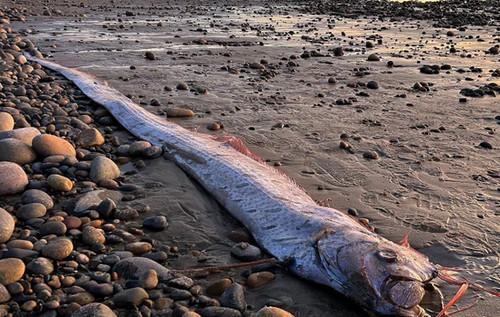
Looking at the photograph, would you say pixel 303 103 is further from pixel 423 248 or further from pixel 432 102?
pixel 423 248

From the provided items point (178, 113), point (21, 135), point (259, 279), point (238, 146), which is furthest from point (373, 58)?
point (259, 279)

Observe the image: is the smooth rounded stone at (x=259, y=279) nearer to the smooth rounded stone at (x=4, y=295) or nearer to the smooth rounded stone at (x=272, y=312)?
the smooth rounded stone at (x=272, y=312)

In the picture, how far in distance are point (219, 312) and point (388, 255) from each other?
1.27 metres

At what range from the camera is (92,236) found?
4.45 metres

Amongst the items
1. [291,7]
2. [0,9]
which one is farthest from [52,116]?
[291,7]

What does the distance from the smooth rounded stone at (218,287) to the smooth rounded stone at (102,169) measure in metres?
2.28

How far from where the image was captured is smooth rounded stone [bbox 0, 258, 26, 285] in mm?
3695

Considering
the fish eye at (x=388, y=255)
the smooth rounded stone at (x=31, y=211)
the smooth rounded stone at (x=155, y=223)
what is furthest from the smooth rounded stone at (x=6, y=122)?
the fish eye at (x=388, y=255)

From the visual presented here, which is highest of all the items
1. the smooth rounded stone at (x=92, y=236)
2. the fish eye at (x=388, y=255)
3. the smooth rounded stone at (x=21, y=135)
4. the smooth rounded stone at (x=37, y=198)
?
the smooth rounded stone at (x=21, y=135)

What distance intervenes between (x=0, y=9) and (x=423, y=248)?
877 inches

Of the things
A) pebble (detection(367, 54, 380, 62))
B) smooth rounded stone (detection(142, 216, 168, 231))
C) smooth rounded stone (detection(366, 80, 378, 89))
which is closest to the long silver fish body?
smooth rounded stone (detection(142, 216, 168, 231))

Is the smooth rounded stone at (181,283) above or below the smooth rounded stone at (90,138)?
below

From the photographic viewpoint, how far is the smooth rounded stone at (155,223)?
4.84m

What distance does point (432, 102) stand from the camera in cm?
949
